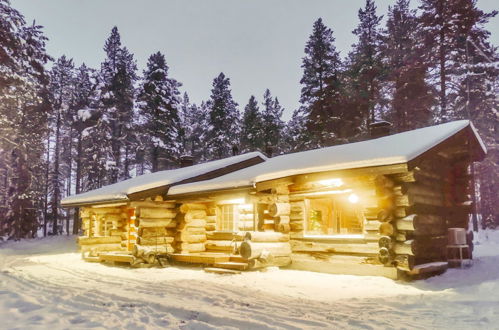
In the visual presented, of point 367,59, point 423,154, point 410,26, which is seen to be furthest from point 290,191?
point 410,26

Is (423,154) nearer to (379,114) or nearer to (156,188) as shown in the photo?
(156,188)

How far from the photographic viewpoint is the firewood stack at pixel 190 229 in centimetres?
1350

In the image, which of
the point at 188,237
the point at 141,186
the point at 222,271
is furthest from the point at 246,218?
the point at 141,186

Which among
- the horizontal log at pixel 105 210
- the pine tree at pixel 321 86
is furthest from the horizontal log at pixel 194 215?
the pine tree at pixel 321 86

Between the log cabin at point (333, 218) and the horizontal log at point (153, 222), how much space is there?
0.11 feet

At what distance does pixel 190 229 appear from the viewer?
13680mm

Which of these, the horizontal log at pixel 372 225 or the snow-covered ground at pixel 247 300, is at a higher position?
the horizontal log at pixel 372 225

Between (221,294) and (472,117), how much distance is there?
2337cm

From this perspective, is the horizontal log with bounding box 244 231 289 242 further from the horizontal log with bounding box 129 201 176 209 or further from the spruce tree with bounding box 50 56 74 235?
the spruce tree with bounding box 50 56 74 235

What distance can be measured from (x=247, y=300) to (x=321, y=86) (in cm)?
2300

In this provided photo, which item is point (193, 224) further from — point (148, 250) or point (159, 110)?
point (159, 110)

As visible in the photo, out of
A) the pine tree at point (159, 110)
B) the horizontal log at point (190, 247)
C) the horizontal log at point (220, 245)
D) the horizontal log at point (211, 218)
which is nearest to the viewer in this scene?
the horizontal log at point (220, 245)

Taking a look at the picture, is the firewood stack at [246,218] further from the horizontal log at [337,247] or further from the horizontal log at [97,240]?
the horizontal log at [97,240]

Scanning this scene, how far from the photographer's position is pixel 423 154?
29.4 ft
